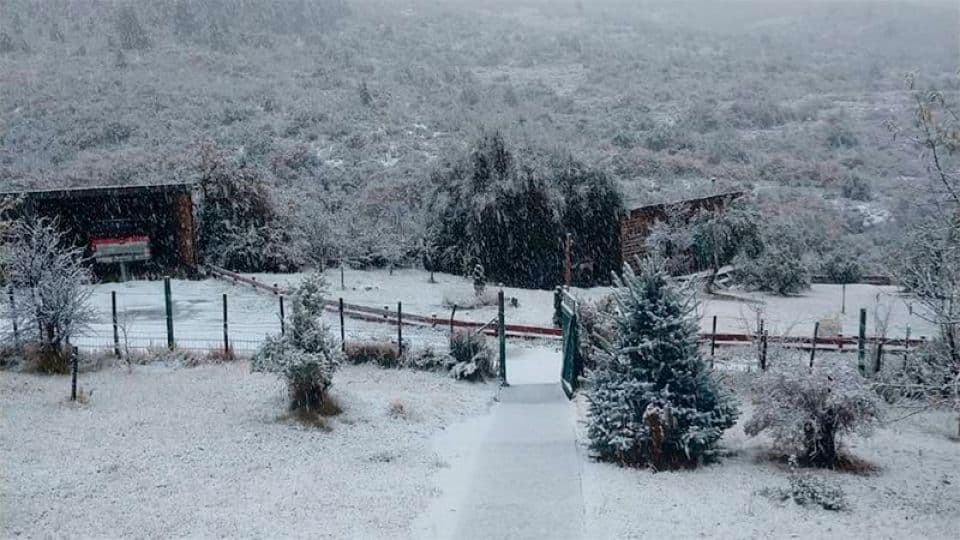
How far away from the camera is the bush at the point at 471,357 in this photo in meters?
16.4

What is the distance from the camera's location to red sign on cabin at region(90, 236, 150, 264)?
80.6 ft

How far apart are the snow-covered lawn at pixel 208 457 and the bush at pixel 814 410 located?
4597mm

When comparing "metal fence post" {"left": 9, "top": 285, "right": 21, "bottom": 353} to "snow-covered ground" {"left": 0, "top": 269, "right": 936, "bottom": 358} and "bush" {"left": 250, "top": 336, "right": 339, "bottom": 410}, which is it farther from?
"bush" {"left": 250, "top": 336, "right": 339, "bottom": 410}

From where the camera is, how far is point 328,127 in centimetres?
4644

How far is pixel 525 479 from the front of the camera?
10.6 m

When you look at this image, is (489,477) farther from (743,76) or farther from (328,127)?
(743,76)

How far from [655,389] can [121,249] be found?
18361mm

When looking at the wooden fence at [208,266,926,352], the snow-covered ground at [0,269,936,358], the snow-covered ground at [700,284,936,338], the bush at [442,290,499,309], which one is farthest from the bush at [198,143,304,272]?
the snow-covered ground at [700,284,936,338]

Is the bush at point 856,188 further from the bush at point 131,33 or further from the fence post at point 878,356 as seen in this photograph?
the bush at point 131,33

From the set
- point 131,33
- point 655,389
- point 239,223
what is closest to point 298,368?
point 655,389

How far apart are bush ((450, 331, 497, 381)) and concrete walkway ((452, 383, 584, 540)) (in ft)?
5.26

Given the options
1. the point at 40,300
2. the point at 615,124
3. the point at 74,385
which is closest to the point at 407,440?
the point at 74,385

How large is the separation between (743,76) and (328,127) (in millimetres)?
38663

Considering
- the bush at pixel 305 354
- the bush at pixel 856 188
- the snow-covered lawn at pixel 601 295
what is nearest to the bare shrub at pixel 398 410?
the bush at pixel 305 354
